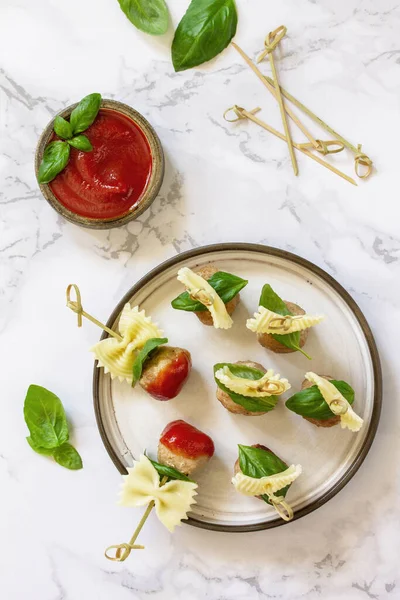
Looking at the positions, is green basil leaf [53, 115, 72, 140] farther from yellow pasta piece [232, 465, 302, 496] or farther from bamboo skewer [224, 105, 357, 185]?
yellow pasta piece [232, 465, 302, 496]

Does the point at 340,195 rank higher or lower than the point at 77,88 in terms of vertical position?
lower

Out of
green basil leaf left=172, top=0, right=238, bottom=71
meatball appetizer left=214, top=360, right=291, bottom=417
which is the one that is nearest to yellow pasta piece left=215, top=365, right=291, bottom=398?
meatball appetizer left=214, top=360, right=291, bottom=417

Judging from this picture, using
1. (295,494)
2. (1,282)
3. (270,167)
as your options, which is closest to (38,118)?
(1,282)

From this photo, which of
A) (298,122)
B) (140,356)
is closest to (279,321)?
(140,356)

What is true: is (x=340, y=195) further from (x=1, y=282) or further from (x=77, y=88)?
(x=1, y=282)

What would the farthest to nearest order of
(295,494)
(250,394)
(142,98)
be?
1. (142,98)
2. (295,494)
3. (250,394)

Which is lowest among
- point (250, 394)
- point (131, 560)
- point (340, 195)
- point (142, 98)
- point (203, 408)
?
point (131, 560)

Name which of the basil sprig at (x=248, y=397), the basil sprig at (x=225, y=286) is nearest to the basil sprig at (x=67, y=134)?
the basil sprig at (x=225, y=286)

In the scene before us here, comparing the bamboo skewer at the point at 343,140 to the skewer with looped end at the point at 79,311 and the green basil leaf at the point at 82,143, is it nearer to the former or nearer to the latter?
the green basil leaf at the point at 82,143
